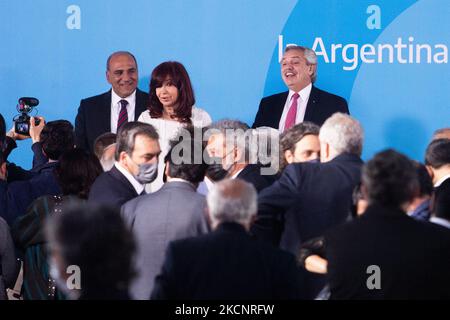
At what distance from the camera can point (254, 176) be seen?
239 inches

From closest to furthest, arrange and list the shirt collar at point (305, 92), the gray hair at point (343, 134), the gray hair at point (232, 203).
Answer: the gray hair at point (232, 203), the gray hair at point (343, 134), the shirt collar at point (305, 92)

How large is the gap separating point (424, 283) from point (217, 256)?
938 millimetres

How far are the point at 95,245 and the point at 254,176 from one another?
2462 mm

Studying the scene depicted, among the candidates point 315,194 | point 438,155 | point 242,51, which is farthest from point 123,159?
point 242,51

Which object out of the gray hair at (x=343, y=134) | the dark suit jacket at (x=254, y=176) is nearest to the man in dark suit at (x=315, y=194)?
the gray hair at (x=343, y=134)

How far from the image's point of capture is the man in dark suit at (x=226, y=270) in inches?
169

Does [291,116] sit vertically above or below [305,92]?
below

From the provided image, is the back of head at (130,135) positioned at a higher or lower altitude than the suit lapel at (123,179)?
higher

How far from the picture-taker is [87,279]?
3740 millimetres

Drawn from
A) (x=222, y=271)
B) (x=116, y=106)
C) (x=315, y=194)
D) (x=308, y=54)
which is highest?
(x=308, y=54)

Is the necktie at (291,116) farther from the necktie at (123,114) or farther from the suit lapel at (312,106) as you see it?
the necktie at (123,114)

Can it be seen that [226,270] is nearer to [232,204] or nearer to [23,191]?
[232,204]

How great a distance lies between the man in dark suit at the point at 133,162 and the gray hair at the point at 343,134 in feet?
3.57

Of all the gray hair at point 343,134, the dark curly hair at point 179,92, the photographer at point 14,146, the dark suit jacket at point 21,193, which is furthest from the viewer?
the dark curly hair at point 179,92
